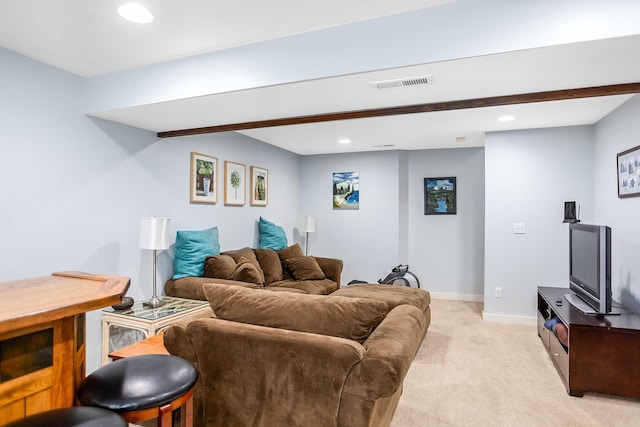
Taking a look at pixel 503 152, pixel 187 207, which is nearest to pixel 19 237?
pixel 187 207

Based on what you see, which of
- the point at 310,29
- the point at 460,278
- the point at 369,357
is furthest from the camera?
the point at 460,278

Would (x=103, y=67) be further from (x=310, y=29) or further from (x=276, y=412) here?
(x=276, y=412)

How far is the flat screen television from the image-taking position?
9.31ft

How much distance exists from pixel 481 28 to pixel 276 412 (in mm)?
2201

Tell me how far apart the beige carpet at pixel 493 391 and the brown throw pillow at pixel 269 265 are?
188 centimetres

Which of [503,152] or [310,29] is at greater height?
[310,29]

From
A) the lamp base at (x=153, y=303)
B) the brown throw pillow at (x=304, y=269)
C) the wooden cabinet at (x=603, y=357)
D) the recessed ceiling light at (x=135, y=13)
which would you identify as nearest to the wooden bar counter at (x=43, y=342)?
the recessed ceiling light at (x=135, y=13)

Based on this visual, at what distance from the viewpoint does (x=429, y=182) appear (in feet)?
19.3

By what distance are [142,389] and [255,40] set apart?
6.94ft

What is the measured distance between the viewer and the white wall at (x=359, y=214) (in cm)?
585

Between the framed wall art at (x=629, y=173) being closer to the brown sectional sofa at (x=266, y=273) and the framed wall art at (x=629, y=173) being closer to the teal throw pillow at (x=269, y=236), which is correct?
the brown sectional sofa at (x=266, y=273)

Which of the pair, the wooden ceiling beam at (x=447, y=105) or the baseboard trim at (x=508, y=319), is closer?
the wooden ceiling beam at (x=447, y=105)

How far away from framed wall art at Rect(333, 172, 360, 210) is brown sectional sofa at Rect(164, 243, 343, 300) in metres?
1.37

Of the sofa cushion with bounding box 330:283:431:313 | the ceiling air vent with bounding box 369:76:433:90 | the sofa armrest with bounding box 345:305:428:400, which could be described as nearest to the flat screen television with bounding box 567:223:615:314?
the sofa cushion with bounding box 330:283:431:313
